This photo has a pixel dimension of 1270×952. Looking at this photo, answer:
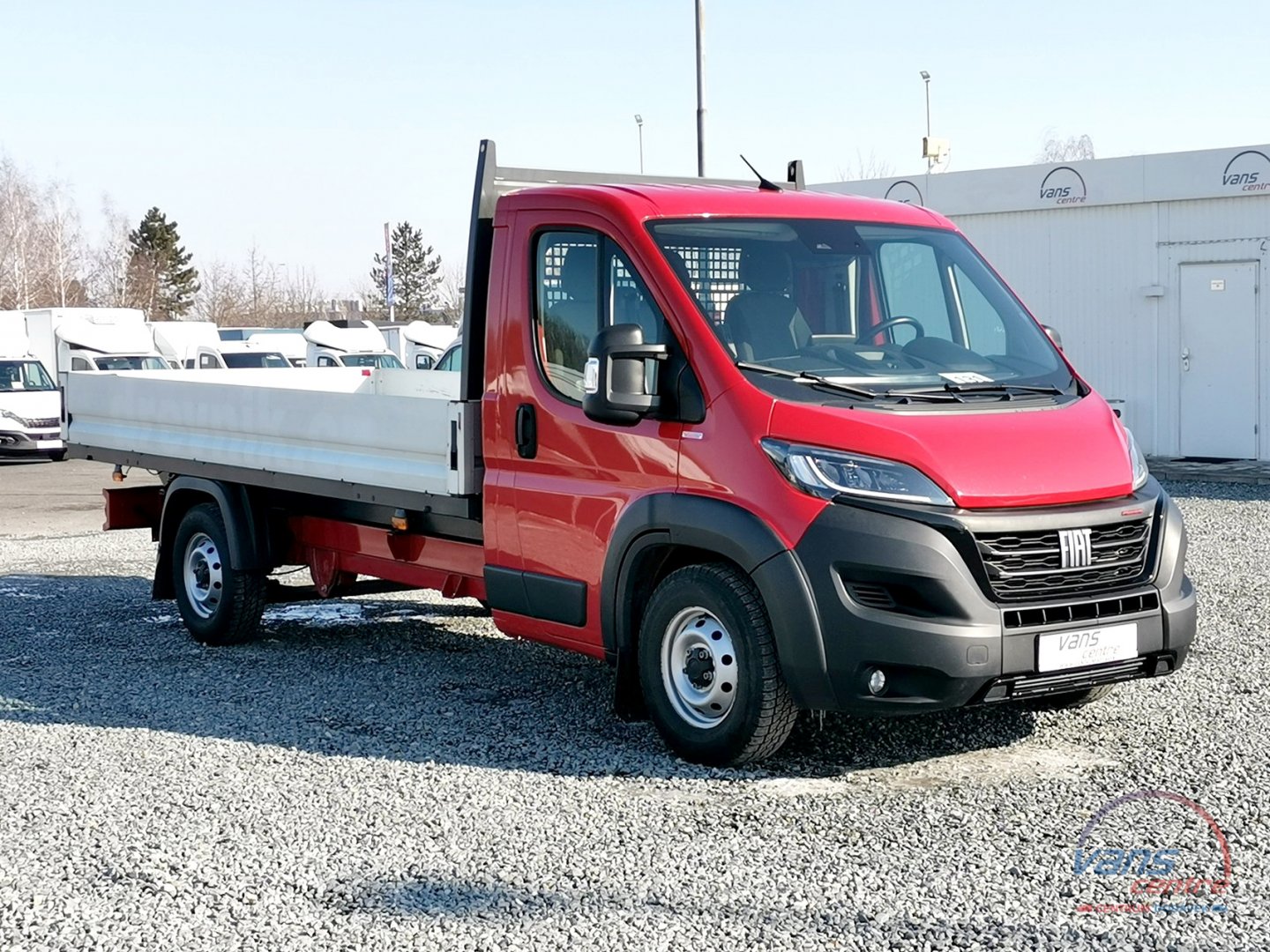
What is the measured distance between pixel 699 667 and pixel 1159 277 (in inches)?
579

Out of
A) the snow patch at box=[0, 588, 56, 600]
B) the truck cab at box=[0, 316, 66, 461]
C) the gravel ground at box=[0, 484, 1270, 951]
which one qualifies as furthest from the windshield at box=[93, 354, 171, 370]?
the gravel ground at box=[0, 484, 1270, 951]

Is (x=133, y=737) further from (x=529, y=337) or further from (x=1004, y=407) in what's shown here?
(x=1004, y=407)

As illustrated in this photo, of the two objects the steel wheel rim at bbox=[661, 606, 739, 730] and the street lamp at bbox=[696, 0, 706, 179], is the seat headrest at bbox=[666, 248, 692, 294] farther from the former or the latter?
the street lamp at bbox=[696, 0, 706, 179]

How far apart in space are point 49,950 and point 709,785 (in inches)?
95.7

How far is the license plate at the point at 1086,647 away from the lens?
18.0 feet

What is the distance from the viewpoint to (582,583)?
6391mm

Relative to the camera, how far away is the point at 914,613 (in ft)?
17.7

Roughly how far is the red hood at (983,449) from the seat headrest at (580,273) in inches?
46.5

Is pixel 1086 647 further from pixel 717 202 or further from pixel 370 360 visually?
pixel 370 360

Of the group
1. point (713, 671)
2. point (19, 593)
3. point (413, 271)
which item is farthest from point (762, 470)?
point (413, 271)

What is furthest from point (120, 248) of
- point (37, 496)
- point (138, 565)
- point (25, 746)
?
point (25, 746)

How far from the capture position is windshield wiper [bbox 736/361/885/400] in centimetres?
575

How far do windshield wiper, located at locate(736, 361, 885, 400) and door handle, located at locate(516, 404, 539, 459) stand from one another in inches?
43.1

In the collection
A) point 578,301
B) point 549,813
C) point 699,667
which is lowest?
point 549,813
